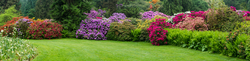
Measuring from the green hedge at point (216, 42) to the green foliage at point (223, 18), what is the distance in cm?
218

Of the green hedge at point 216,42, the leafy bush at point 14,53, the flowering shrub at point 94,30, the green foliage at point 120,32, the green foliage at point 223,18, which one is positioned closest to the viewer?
the leafy bush at point 14,53

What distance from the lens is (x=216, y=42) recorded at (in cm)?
644

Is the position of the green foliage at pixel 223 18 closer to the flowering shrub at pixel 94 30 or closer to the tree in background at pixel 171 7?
the flowering shrub at pixel 94 30

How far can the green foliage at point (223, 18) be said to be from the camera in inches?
371

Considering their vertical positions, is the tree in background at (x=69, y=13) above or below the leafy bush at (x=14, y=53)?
above

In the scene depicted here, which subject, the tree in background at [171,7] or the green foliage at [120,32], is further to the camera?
the tree in background at [171,7]

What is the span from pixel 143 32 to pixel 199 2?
25.7 meters

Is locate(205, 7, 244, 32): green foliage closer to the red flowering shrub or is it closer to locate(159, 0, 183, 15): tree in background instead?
the red flowering shrub

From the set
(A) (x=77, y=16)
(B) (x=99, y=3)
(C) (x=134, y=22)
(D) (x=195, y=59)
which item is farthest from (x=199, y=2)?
(D) (x=195, y=59)

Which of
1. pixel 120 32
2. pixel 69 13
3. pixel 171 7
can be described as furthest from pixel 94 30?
pixel 171 7

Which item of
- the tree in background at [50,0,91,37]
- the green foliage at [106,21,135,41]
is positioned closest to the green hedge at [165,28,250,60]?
the green foliage at [106,21,135,41]

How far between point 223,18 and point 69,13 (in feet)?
36.2

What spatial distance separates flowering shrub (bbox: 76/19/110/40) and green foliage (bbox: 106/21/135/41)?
1.84 feet

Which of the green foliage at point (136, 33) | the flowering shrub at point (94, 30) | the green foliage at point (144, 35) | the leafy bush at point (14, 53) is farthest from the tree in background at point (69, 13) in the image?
the leafy bush at point (14, 53)
